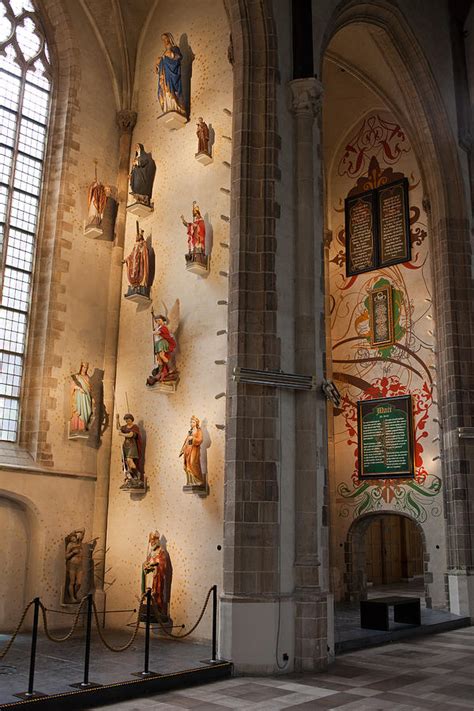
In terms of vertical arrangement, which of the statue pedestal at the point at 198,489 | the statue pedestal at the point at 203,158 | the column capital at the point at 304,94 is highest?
the column capital at the point at 304,94

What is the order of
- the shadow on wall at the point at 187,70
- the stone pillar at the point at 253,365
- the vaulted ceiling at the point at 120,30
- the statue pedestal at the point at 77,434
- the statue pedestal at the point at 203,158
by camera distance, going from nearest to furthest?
the stone pillar at the point at 253,365 < the statue pedestal at the point at 203,158 < the statue pedestal at the point at 77,434 < the shadow on wall at the point at 187,70 < the vaulted ceiling at the point at 120,30

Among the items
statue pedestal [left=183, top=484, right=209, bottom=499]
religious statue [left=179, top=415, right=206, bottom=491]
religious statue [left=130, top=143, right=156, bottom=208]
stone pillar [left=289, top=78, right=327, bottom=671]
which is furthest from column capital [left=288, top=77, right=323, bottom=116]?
statue pedestal [left=183, top=484, right=209, bottom=499]

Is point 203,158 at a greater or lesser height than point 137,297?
greater

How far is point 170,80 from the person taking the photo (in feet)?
45.6

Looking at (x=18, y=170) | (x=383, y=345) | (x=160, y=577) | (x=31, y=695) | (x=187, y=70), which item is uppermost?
(x=187, y=70)

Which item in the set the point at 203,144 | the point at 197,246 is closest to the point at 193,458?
the point at 197,246

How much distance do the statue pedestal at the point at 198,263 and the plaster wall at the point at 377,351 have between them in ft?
22.7

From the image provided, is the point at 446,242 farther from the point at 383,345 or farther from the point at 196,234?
the point at 196,234

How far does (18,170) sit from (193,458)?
6.94 meters

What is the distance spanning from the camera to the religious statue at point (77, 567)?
1283 centimetres

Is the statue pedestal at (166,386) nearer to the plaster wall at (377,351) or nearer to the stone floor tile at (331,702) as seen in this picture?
the stone floor tile at (331,702)

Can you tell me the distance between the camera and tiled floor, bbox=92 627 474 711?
26.5 ft

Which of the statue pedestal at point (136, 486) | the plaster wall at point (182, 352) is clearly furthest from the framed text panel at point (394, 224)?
the statue pedestal at point (136, 486)

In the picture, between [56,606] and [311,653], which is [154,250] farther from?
[311,653]
